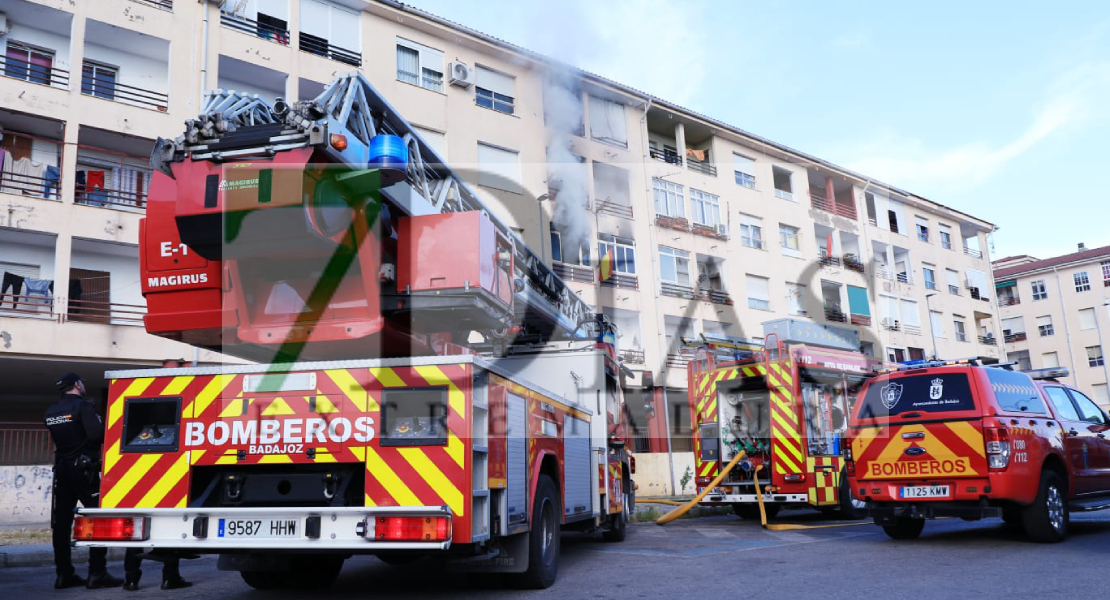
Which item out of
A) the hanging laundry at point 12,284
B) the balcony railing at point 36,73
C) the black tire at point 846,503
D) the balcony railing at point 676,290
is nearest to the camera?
the black tire at point 846,503

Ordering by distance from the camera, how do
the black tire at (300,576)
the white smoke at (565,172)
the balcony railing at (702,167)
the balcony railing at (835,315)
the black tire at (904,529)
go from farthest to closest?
the balcony railing at (835,315) < the balcony railing at (702,167) < the white smoke at (565,172) < the black tire at (904,529) < the black tire at (300,576)

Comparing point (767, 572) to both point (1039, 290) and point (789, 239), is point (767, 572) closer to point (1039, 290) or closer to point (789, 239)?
point (789, 239)

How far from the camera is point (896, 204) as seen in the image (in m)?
39.2

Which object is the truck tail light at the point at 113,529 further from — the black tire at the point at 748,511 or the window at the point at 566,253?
the window at the point at 566,253

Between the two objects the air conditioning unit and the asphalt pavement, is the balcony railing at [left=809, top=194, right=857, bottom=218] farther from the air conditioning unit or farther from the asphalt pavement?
the asphalt pavement

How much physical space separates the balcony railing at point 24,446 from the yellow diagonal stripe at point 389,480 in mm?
13961

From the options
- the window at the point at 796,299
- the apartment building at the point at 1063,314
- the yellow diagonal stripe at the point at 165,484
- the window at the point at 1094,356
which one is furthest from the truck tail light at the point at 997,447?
the window at the point at 1094,356

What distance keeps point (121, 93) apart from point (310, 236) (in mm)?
16554

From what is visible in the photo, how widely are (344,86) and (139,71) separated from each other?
1639 centimetres

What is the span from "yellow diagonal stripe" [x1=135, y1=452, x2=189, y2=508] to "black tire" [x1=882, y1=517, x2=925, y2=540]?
7.32 meters

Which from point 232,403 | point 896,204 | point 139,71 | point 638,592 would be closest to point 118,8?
point 139,71

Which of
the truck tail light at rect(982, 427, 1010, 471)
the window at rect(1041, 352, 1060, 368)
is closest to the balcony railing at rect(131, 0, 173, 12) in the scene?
the truck tail light at rect(982, 427, 1010, 471)

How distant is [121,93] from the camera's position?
64.1 feet

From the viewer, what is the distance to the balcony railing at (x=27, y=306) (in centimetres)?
1678
